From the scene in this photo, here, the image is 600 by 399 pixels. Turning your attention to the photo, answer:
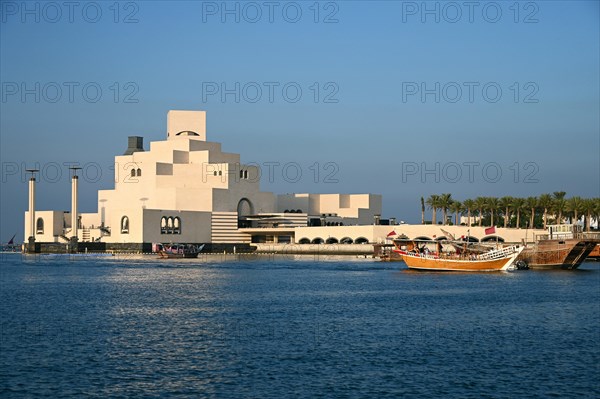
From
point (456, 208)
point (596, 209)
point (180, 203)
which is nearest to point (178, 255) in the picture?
point (180, 203)

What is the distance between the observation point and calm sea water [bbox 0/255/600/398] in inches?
1144

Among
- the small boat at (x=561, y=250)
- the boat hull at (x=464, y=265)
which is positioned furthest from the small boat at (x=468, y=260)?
the small boat at (x=561, y=250)

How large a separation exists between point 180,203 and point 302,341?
123 meters

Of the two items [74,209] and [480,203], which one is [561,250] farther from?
[74,209]

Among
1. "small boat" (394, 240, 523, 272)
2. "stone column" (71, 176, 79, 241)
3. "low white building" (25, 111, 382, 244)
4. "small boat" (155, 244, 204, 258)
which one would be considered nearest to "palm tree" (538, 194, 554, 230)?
"low white building" (25, 111, 382, 244)

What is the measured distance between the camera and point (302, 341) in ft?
126

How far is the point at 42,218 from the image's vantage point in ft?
549

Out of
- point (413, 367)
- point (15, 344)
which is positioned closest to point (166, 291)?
point (15, 344)

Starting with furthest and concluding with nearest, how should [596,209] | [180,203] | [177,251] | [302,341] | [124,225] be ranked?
1. [180,203]
2. [124,225]
3. [596,209]
4. [177,251]
5. [302,341]

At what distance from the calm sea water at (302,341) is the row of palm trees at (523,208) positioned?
255ft

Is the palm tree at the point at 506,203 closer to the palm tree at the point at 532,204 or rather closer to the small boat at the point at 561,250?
the palm tree at the point at 532,204

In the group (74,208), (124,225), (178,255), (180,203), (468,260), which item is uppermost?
(180,203)

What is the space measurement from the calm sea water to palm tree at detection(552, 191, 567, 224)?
78.3 metres

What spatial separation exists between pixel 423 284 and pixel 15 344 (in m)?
41.6
